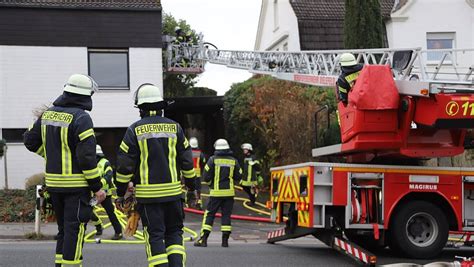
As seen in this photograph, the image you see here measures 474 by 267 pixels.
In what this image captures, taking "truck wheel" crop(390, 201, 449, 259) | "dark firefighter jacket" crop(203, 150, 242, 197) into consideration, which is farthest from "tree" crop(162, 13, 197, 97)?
"truck wheel" crop(390, 201, 449, 259)

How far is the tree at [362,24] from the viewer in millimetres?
20188

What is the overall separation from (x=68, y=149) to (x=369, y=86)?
13.8 feet

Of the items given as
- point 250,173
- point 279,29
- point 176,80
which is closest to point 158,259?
point 250,173

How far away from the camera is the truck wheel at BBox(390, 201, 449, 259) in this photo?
9219mm

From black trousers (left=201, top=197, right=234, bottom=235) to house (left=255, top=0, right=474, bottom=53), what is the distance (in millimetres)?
15327

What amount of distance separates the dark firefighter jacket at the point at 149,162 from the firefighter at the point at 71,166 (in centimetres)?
30

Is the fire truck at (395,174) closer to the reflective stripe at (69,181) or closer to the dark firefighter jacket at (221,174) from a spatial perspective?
the dark firefighter jacket at (221,174)

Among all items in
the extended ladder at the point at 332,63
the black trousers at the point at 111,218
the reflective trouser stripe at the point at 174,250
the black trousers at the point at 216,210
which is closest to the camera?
the reflective trouser stripe at the point at 174,250

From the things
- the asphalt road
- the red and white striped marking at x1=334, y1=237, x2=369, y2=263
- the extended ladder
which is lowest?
the asphalt road

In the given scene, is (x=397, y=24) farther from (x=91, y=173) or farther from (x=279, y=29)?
(x=91, y=173)


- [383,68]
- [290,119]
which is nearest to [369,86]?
[383,68]

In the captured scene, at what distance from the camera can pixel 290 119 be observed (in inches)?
699

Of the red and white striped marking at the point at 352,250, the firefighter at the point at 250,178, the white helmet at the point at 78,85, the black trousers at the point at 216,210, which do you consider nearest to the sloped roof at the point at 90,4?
the firefighter at the point at 250,178

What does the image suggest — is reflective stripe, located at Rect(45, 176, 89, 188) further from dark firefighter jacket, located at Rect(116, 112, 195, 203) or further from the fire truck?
the fire truck
